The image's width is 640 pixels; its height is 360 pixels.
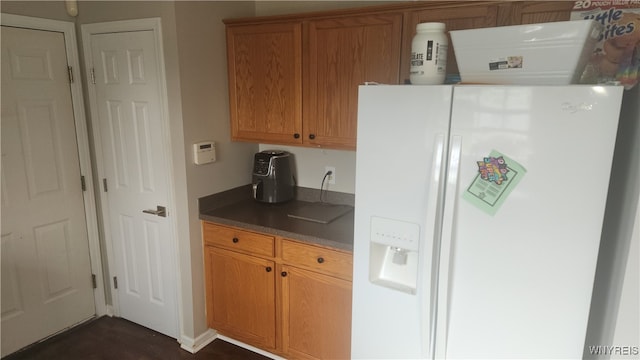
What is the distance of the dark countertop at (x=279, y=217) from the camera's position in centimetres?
214

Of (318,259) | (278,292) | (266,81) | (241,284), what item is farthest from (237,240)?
(266,81)

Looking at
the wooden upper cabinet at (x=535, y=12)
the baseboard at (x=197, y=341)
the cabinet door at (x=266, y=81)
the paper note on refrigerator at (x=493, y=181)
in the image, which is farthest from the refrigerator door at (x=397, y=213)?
the baseboard at (x=197, y=341)

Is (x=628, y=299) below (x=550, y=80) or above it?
below

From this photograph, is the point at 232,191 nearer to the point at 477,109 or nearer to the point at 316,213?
the point at 316,213

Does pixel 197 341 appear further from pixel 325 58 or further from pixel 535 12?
pixel 535 12

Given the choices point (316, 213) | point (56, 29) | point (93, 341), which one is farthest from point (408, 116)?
point (93, 341)

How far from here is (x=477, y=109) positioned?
55.7 inches

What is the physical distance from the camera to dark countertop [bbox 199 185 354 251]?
2140 mm

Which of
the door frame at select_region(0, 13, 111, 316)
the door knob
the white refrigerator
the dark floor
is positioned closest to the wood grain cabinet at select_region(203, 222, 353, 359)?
the dark floor

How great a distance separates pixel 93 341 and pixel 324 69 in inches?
90.3

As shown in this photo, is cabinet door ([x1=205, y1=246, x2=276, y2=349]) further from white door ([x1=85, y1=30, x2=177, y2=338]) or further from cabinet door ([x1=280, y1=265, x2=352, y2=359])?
white door ([x1=85, y1=30, x2=177, y2=338])

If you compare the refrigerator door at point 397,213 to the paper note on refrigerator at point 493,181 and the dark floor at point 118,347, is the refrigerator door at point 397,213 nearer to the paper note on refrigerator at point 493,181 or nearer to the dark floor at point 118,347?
the paper note on refrigerator at point 493,181

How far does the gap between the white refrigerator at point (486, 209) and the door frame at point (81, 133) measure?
1.99m

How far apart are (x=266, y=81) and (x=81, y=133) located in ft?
4.21
